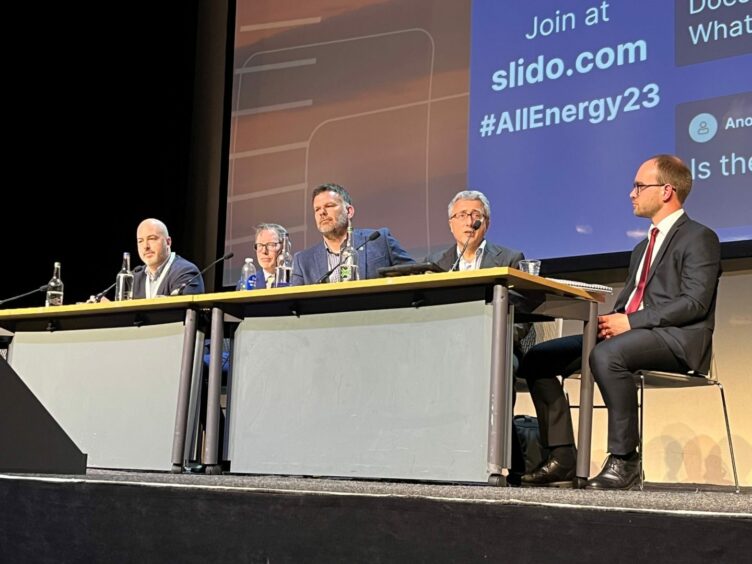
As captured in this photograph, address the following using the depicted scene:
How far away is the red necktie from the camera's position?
3.04m

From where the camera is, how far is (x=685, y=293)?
284cm

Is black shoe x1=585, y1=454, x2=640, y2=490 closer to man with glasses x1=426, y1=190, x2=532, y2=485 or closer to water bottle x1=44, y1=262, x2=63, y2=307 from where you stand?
man with glasses x1=426, y1=190, x2=532, y2=485

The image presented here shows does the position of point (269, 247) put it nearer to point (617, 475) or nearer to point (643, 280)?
point (643, 280)

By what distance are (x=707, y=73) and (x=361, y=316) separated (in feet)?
6.69

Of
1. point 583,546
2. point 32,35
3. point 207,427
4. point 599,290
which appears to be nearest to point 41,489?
point 207,427

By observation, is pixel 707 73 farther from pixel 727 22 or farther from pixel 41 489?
pixel 41 489

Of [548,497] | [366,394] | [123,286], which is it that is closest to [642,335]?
[366,394]

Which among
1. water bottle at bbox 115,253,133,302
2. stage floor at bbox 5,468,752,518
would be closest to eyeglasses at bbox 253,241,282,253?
water bottle at bbox 115,253,133,302

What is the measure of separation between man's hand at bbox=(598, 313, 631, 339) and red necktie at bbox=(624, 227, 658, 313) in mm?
161

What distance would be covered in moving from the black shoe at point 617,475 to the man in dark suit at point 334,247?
1.38m

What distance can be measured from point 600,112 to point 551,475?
183cm

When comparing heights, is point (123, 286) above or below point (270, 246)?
below

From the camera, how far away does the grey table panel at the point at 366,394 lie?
255cm

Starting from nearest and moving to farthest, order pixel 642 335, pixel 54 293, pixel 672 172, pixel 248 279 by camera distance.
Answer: pixel 642 335 < pixel 672 172 < pixel 248 279 < pixel 54 293
